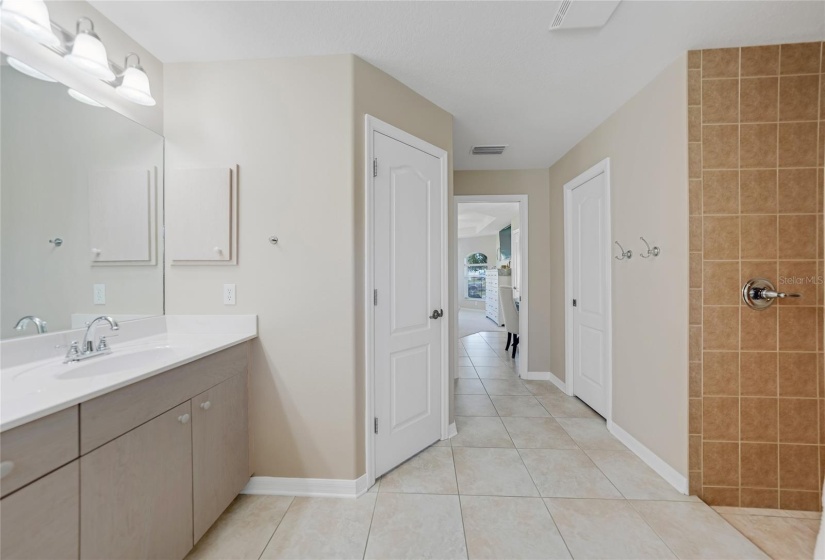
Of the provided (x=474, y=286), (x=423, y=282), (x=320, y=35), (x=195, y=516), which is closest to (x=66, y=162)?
(x=320, y=35)

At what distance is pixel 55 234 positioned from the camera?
4.33ft

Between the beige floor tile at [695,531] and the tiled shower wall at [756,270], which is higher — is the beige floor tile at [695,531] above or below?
below

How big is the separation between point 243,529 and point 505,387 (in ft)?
8.70

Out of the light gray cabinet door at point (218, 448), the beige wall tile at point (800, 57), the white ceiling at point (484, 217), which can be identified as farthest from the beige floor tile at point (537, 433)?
the white ceiling at point (484, 217)

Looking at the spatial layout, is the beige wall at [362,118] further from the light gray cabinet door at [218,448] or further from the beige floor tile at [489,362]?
the beige floor tile at [489,362]

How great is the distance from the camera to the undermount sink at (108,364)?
3.82 feet

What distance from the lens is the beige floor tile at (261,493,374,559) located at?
1.38 m

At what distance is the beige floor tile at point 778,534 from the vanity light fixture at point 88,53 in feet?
12.1

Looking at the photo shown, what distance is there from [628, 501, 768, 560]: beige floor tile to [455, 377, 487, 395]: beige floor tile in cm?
169

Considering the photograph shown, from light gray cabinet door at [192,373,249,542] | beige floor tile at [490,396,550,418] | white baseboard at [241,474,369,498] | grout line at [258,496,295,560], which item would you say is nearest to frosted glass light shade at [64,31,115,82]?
light gray cabinet door at [192,373,249,542]

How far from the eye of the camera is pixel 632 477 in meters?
1.88

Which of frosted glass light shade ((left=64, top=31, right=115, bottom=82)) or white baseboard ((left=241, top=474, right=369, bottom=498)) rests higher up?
frosted glass light shade ((left=64, top=31, right=115, bottom=82))

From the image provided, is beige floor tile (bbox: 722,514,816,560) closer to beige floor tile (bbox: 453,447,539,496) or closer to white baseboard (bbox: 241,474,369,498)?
beige floor tile (bbox: 453,447,539,496)

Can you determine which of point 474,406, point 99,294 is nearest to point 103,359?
point 99,294
